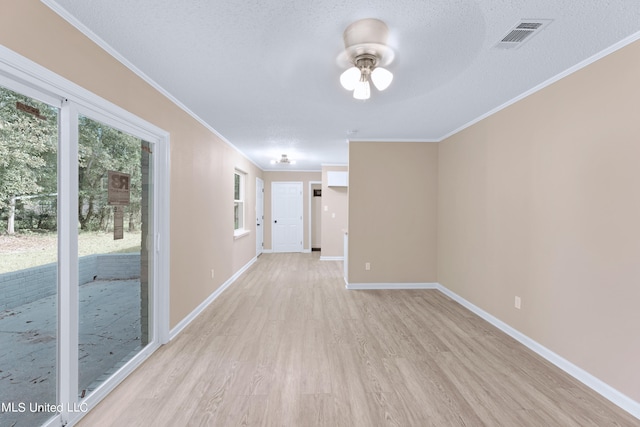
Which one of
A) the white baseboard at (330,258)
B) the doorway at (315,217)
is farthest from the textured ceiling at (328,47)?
the doorway at (315,217)

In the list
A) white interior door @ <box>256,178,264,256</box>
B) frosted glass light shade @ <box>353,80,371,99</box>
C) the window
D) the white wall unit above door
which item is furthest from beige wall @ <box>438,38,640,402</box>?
white interior door @ <box>256,178,264,256</box>

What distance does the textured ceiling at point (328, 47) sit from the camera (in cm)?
153

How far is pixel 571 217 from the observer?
2.23 m

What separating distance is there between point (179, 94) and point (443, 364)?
11.1ft

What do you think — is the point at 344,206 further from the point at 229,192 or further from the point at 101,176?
the point at 101,176

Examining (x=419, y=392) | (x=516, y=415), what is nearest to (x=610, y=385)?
(x=516, y=415)

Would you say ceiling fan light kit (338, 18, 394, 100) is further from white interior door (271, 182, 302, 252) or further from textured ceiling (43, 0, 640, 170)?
white interior door (271, 182, 302, 252)

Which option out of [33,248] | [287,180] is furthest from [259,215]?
[33,248]

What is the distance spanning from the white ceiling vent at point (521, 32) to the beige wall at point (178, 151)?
2585mm

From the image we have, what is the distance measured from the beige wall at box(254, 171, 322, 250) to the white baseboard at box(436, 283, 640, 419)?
5.32m

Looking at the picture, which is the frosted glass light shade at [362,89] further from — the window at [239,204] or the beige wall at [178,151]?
the window at [239,204]

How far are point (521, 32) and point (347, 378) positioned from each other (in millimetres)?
2601

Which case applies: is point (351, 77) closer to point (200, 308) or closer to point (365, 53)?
point (365, 53)

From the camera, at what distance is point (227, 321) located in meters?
3.20
